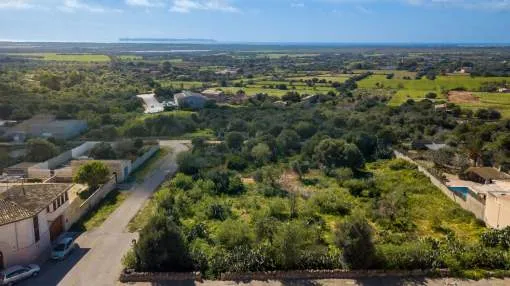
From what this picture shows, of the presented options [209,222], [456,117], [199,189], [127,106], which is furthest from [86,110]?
[456,117]

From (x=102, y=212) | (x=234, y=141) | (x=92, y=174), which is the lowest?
(x=102, y=212)

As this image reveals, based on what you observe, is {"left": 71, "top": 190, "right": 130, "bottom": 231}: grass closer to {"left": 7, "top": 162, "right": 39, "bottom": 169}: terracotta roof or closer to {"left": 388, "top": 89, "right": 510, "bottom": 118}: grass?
{"left": 7, "top": 162, "right": 39, "bottom": 169}: terracotta roof

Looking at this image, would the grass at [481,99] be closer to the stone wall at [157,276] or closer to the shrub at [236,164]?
the shrub at [236,164]

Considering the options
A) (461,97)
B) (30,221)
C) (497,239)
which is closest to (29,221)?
(30,221)

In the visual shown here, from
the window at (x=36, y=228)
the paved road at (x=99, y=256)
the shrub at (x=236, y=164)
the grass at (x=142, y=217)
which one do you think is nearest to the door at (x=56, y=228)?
the paved road at (x=99, y=256)

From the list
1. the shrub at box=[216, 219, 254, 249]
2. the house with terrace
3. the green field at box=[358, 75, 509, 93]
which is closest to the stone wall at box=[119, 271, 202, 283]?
the shrub at box=[216, 219, 254, 249]

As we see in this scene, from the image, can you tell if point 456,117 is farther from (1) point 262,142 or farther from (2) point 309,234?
(2) point 309,234

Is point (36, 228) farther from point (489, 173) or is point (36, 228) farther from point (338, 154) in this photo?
point (489, 173)

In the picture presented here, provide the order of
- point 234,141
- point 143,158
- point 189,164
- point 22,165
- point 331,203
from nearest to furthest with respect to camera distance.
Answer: point 331,203
point 22,165
point 189,164
point 143,158
point 234,141
